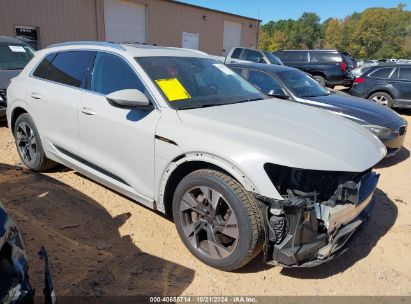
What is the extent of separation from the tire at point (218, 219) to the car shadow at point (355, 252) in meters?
0.29

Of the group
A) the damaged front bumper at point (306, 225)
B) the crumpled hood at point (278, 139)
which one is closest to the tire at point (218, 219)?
the damaged front bumper at point (306, 225)

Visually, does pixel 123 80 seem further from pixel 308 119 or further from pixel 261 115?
pixel 308 119

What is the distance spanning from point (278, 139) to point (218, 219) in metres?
0.78

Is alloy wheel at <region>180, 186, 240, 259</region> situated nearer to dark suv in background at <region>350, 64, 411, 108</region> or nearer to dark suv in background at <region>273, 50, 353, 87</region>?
dark suv in background at <region>350, 64, 411, 108</region>

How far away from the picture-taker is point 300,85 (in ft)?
21.1

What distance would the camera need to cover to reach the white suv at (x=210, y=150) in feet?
8.44

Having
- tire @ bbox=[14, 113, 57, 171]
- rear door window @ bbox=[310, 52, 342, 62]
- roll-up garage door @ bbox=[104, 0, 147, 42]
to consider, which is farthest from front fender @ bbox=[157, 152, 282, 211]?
roll-up garage door @ bbox=[104, 0, 147, 42]

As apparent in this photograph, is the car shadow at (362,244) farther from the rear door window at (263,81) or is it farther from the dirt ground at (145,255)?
the rear door window at (263,81)

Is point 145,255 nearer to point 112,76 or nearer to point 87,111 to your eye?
point 87,111

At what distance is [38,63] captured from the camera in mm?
4547

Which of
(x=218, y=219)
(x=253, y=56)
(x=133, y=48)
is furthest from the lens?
(x=253, y=56)

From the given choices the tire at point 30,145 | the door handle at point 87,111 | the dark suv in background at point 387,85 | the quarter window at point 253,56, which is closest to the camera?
the door handle at point 87,111

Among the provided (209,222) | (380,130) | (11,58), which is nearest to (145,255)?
(209,222)

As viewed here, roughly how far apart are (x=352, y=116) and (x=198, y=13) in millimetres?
21691
